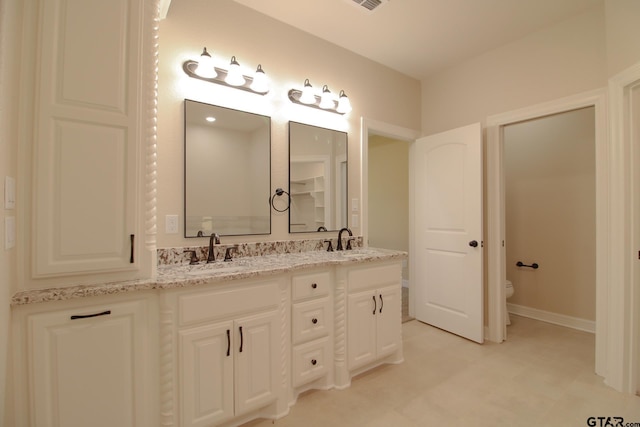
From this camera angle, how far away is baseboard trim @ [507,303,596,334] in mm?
2975

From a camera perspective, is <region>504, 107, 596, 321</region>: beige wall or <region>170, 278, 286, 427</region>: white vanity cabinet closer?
<region>170, 278, 286, 427</region>: white vanity cabinet

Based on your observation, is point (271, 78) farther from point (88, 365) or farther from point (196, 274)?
point (88, 365)

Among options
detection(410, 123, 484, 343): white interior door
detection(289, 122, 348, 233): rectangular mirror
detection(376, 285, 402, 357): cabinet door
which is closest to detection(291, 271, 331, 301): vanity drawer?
detection(376, 285, 402, 357): cabinet door

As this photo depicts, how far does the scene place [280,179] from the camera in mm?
2297

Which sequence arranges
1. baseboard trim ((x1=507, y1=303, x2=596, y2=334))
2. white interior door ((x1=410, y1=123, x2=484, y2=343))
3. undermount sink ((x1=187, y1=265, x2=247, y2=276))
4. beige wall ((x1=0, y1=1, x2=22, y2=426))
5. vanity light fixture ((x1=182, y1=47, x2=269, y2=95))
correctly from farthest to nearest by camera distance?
1. baseboard trim ((x1=507, y1=303, x2=596, y2=334))
2. white interior door ((x1=410, y1=123, x2=484, y2=343))
3. vanity light fixture ((x1=182, y1=47, x2=269, y2=95))
4. undermount sink ((x1=187, y1=265, x2=247, y2=276))
5. beige wall ((x1=0, y1=1, x2=22, y2=426))

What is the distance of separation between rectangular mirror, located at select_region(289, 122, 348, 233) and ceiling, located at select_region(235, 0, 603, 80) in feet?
2.69

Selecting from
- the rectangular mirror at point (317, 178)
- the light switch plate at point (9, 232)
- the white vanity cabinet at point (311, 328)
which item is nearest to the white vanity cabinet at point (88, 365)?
the light switch plate at point (9, 232)

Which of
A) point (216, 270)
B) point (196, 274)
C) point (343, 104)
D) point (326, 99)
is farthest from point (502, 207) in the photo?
point (196, 274)

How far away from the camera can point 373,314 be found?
7.04 feet

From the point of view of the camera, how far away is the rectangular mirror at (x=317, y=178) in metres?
2.37

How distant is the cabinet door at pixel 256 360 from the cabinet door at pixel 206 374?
47mm

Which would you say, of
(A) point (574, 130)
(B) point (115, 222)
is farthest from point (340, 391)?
(A) point (574, 130)

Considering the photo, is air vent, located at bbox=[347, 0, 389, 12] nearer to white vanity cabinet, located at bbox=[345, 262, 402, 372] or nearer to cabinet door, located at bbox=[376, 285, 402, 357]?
white vanity cabinet, located at bbox=[345, 262, 402, 372]

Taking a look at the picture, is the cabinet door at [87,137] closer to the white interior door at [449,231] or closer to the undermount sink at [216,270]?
the undermount sink at [216,270]
